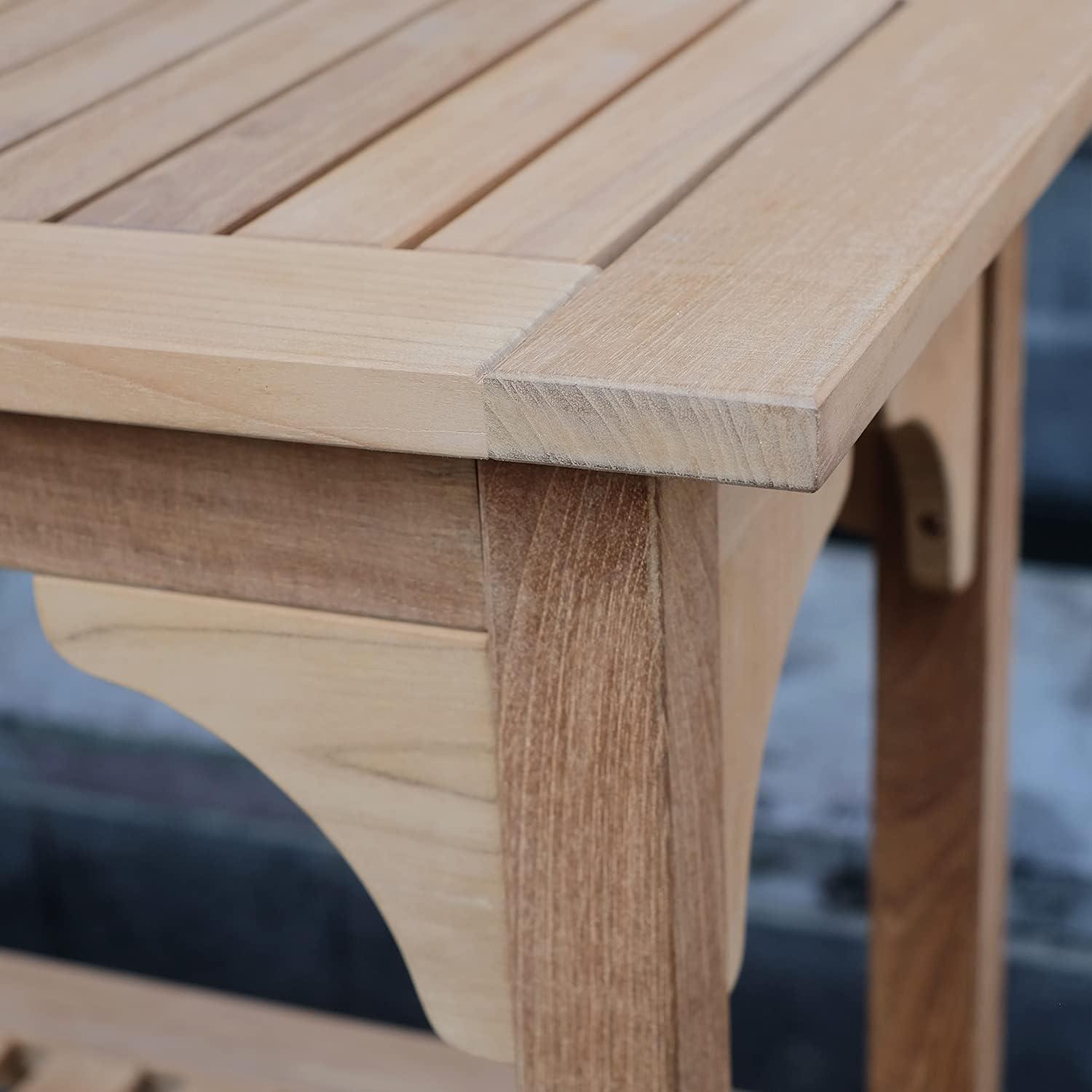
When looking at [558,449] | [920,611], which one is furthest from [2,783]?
[558,449]

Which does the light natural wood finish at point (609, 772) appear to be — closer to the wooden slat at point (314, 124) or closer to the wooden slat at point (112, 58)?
the wooden slat at point (314, 124)

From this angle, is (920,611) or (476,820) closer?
(476,820)

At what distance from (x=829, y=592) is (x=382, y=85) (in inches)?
39.7

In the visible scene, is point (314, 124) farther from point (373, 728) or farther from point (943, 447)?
point (943, 447)

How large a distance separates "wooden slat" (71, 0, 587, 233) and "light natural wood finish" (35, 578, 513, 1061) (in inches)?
4.8

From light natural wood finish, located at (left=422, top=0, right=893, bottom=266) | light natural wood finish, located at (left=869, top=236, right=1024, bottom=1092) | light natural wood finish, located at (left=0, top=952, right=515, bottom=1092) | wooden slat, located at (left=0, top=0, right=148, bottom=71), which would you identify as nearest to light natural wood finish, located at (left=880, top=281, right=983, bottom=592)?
light natural wood finish, located at (left=869, top=236, right=1024, bottom=1092)

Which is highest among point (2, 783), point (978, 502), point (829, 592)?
point (978, 502)

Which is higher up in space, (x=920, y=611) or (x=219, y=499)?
(x=219, y=499)

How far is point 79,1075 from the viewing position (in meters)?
1.17

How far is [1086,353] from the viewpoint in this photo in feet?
5.07

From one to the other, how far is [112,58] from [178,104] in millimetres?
79

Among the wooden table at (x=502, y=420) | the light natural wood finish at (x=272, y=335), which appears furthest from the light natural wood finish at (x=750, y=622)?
the light natural wood finish at (x=272, y=335)

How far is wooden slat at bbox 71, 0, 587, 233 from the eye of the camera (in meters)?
0.53

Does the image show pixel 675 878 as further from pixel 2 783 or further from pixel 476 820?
pixel 2 783
